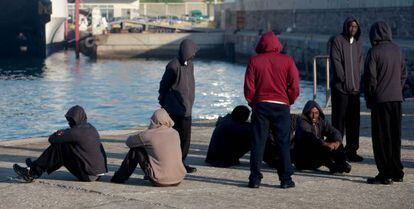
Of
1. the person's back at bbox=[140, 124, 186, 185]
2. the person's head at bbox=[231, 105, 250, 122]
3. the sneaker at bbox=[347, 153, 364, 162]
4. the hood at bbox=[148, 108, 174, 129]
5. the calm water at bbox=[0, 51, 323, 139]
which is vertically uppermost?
the hood at bbox=[148, 108, 174, 129]

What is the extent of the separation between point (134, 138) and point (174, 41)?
6142cm

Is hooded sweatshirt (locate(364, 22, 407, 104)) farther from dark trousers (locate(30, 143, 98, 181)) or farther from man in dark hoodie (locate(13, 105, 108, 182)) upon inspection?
dark trousers (locate(30, 143, 98, 181))

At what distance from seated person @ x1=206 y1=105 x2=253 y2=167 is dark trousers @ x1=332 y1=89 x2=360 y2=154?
41.8 inches

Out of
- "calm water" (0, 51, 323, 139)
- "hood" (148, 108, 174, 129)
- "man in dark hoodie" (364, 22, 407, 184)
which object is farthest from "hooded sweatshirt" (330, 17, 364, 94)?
"calm water" (0, 51, 323, 139)

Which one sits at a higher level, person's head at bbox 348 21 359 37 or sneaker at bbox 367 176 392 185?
person's head at bbox 348 21 359 37

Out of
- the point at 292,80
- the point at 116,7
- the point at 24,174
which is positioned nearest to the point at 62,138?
the point at 24,174

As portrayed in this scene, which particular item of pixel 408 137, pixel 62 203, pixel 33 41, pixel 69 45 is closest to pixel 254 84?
pixel 62 203

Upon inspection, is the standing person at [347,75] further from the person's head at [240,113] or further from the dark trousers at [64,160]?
the dark trousers at [64,160]

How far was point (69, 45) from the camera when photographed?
3108 inches

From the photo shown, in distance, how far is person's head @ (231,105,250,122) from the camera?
458 inches

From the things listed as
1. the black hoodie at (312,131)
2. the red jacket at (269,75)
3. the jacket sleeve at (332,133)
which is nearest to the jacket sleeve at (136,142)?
the red jacket at (269,75)

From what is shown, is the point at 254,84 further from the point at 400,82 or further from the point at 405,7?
the point at 405,7

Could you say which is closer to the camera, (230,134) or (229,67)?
(230,134)

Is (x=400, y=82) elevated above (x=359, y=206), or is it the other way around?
(x=400, y=82)
